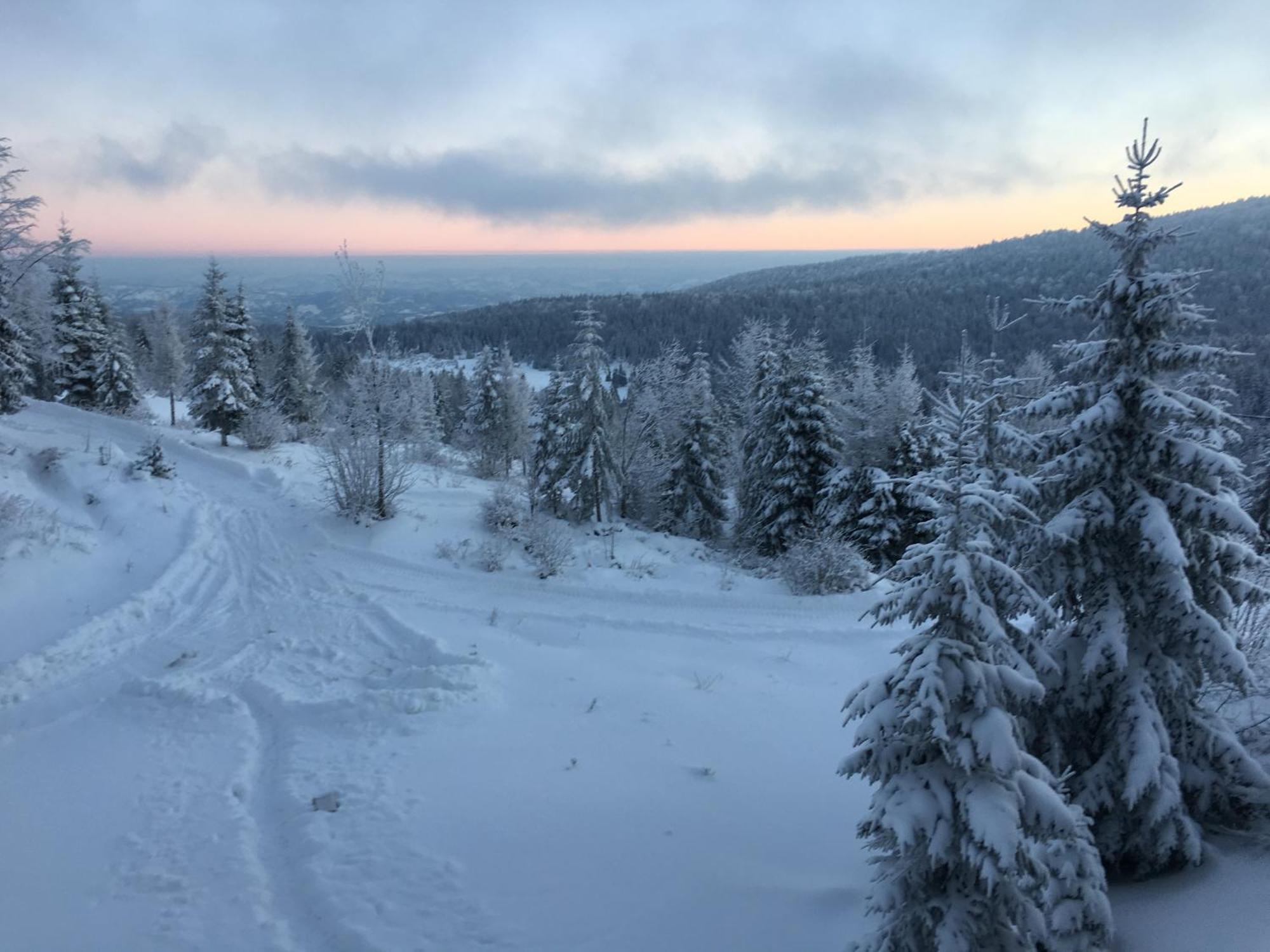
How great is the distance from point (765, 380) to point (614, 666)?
1854cm

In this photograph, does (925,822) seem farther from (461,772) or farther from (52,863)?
(52,863)

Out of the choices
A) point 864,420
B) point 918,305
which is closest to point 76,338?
point 864,420

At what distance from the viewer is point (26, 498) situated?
14.9 m

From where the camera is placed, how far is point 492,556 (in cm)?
1568

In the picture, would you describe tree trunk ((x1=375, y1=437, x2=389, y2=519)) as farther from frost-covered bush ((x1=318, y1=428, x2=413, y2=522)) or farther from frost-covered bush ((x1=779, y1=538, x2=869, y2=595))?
frost-covered bush ((x1=779, y1=538, x2=869, y2=595))

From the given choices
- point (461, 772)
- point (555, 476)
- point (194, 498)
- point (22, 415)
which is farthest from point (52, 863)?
point (22, 415)

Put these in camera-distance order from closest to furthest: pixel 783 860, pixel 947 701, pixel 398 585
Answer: pixel 947 701 → pixel 783 860 → pixel 398 585

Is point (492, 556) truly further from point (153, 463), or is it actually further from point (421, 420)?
point (421, 420)

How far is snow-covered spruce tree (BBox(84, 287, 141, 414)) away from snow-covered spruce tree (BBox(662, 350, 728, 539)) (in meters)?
28.2

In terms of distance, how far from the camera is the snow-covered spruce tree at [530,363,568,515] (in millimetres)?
28391

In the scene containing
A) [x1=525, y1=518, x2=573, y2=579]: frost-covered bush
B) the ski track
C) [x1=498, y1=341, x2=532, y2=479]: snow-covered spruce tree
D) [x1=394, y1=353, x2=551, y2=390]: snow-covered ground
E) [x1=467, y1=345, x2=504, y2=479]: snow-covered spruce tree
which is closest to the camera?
the ski track

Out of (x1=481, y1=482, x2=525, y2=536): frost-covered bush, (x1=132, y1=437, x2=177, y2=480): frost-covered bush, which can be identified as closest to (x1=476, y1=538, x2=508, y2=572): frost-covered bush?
(x1=481, y1=482, x2=525, y2=536): frost-covered bush

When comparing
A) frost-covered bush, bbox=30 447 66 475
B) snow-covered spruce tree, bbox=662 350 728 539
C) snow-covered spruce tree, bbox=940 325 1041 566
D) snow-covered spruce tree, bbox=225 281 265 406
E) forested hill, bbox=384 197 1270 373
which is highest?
forested hill, bbox=384 197 1270 373

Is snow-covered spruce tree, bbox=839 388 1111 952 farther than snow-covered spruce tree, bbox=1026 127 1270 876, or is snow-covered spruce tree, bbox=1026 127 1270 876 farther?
snow-covered spruce tree, bbox=1026 127 1270 876
